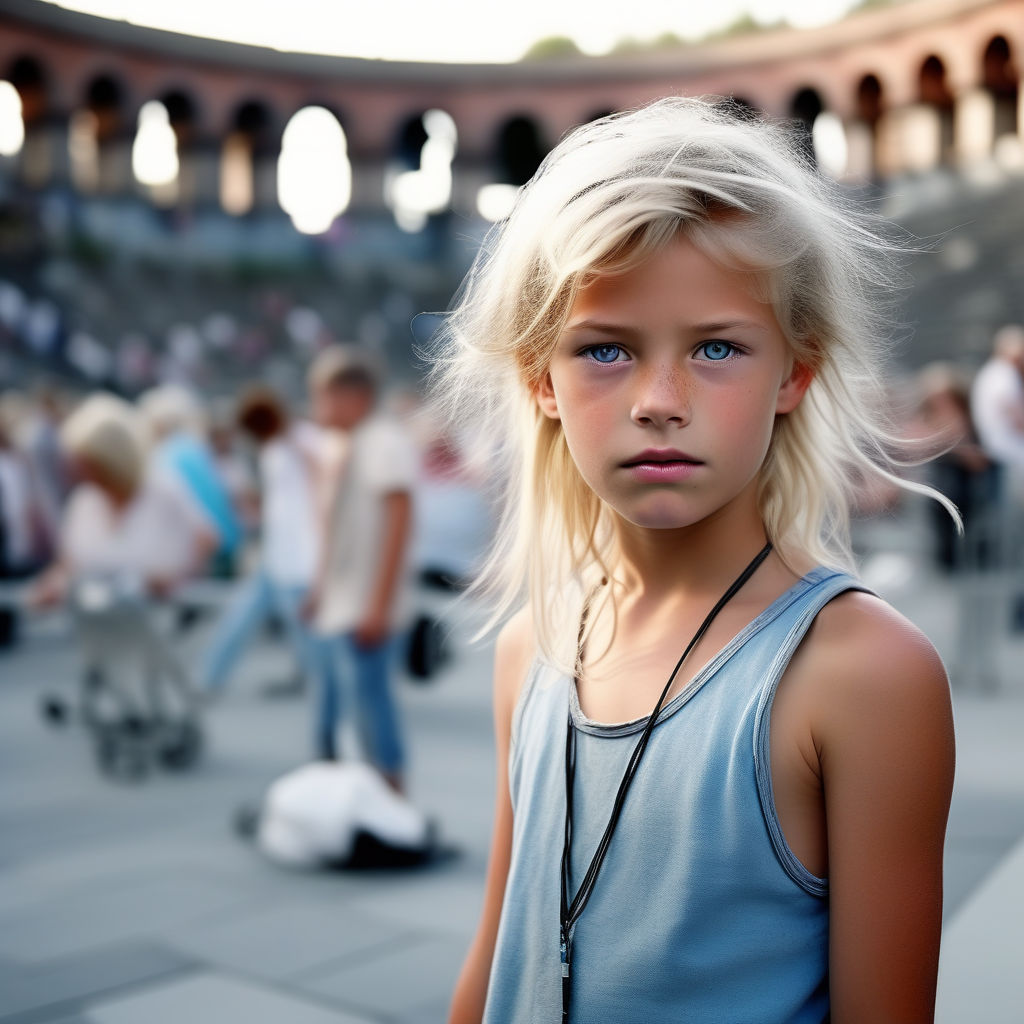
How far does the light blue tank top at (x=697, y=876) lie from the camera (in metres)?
1.11

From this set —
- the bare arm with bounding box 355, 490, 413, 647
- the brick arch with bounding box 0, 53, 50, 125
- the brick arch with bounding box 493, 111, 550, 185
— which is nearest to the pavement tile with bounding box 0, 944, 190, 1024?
the bare arm with bounding box 355, 490, 413, 647

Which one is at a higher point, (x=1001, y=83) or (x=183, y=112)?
(x=183, y=112)

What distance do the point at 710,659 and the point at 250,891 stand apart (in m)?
3.34

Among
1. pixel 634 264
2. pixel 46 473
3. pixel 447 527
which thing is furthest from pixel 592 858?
pixel 46 473

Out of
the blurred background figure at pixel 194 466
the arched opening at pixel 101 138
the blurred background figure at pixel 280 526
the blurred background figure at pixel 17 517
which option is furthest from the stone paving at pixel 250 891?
the arched opening at pixel 101 138

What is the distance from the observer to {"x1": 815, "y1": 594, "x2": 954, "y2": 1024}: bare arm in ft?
3.54

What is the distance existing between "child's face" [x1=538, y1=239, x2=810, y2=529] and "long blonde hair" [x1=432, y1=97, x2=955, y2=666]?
0.08 feet

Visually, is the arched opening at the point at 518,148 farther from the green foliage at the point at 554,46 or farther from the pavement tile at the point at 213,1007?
the pavement tile at the point at 213,1007

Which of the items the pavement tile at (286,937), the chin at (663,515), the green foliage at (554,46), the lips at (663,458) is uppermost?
the green foliage at (554,46)

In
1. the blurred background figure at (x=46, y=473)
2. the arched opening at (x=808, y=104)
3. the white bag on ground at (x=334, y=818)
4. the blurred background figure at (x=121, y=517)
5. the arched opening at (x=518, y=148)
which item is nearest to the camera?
the white bag on ground at (x=334, y=818)

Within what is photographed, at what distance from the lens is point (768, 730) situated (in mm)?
1116

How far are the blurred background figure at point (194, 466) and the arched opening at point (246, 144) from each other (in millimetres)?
30455

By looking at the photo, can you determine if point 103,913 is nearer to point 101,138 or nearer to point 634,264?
point 634,264

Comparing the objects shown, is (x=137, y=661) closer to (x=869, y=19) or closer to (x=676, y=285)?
(x=676, y=285)
